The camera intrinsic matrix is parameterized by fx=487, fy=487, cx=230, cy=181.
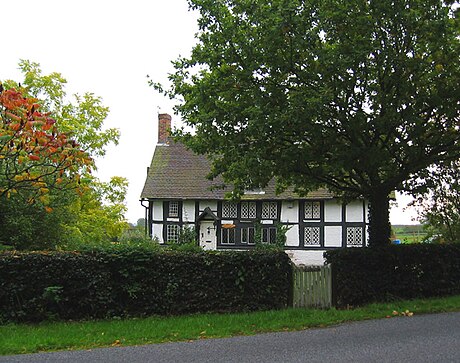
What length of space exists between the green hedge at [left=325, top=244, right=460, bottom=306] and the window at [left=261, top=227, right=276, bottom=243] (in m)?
18.4

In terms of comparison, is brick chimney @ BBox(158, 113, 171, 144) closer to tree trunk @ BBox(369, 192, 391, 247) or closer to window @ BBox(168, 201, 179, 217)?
window @ BBox(168, 201, 179, 217)

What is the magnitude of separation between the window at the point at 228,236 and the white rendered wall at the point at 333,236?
575 cm

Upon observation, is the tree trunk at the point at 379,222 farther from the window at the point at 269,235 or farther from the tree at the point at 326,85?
the window at the point at 269,235

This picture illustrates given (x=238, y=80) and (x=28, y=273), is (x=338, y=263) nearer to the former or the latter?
(x=238, y=80)

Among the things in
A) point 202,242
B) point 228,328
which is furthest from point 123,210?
point 228,328

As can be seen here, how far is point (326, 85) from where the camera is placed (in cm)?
1040

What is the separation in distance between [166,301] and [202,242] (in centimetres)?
2073

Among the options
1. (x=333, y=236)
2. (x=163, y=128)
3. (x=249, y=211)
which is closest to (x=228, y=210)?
(x=249, y=211)

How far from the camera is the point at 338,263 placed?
11.0 metres

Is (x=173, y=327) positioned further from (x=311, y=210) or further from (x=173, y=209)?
(x=173, y=209)

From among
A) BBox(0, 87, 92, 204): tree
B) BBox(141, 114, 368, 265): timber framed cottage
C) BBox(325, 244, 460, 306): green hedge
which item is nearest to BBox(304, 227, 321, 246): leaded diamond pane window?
BBox(141, 114, 368, 265): timber framed cottage

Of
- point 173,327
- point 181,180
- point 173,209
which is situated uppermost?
point 181,180

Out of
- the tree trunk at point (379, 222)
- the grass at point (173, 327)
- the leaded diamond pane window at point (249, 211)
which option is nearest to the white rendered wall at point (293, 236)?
the leaded diamond pane window at point (249, 211)

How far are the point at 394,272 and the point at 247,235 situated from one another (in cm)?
1939
